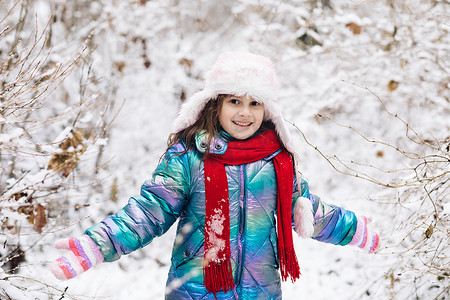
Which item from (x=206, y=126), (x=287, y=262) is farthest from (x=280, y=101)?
(x=287, y=262)

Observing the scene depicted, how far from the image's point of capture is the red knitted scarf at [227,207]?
76.7 inches

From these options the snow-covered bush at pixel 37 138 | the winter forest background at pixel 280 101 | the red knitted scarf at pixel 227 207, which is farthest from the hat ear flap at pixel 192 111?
the winter forest background at pixel 280 101

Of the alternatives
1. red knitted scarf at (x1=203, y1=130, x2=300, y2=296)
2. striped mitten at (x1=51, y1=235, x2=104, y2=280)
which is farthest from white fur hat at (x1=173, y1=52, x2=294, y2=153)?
striped mitten at (x1=51, y1=235, x2=104, y2=280)

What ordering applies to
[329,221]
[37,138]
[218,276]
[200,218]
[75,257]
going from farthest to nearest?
[37,138] < [329,221] < [200,218] < [218,276] < [75,257]

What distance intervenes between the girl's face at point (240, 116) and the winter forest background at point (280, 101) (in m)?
0.91

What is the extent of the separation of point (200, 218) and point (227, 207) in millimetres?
150

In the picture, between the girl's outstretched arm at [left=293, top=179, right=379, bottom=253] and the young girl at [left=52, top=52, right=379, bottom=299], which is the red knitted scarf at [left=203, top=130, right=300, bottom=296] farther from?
the girl's outstretched arm at [left=293, top=179, right=379, bottom=253]

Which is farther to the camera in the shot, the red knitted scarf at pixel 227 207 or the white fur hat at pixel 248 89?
the white fur hat at pixel 248 89

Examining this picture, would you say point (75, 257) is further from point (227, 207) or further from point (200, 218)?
point (227, 207)

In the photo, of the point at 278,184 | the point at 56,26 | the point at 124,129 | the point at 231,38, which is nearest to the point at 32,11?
the point at 56,26

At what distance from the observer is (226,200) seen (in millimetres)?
1989

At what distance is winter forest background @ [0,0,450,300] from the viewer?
3080mm

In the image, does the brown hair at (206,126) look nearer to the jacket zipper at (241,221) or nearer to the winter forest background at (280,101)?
the jacket zipper at (241,221)

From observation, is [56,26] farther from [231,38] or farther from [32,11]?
[231,38]
